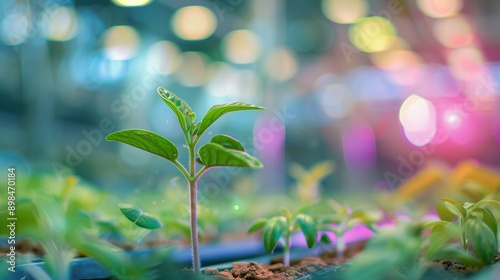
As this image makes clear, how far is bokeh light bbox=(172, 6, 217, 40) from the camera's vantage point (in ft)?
5.16

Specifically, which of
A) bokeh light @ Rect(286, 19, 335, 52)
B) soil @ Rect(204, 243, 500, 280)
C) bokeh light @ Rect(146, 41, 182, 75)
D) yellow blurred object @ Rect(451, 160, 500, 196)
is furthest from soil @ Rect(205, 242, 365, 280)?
bokeh light @ Rect(286, 19, 335, 52)

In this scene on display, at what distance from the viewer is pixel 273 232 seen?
530 mm

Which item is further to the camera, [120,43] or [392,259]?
[120,43]

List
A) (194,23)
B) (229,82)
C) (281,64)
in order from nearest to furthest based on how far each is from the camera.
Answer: (194,23)
(229,82)
(281,64)

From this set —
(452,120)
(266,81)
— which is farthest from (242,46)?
(452,120)

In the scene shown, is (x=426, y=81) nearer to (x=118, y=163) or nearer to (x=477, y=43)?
(x=477, y=43)

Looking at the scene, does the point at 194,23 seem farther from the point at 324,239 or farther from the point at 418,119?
the point at 324,239

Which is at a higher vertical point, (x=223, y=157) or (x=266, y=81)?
(x=266, y=81)

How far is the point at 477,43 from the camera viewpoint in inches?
73.9

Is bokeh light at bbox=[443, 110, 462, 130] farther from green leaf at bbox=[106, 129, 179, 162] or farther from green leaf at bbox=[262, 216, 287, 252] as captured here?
green leaf at bbox=[106, 129, 179, 162]

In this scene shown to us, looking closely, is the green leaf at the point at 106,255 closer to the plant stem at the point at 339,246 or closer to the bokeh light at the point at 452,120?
the plant stem at the point at 339,246

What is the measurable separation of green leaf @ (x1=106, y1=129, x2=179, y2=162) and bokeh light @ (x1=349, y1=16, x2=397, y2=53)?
126 cm

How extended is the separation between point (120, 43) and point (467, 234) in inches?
44.1

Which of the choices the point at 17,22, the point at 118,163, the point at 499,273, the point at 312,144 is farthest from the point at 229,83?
the point at 499,273
